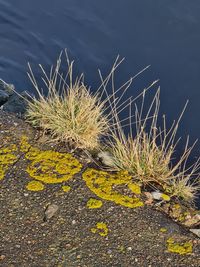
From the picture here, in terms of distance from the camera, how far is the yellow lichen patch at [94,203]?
181 inches

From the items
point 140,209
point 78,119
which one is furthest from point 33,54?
point 140,209

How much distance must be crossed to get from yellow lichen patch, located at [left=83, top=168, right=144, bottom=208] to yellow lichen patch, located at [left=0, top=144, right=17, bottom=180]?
0.71m

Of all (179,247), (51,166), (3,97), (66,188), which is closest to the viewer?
(179,247)

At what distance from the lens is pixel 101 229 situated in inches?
173

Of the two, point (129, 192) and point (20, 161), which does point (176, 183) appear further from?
point (20, 161)

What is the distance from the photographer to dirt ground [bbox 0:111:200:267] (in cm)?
415

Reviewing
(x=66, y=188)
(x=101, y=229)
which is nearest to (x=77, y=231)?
(x=101, y=229)

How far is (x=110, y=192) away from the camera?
15.6 feet

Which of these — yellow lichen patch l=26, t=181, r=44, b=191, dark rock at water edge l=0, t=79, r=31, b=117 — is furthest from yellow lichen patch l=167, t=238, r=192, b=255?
dark rock at water edge l=0, t=79, r=31, b=117

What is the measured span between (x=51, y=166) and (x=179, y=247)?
1.43 meters

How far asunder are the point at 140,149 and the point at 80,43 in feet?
12.6

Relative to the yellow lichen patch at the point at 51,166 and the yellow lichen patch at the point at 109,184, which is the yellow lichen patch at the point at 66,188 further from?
the yellow lichen patch at the point at 109,184

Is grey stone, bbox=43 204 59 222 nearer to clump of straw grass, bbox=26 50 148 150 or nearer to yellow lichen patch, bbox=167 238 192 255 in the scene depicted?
clump of straw grass, bbox=26 50 148 150

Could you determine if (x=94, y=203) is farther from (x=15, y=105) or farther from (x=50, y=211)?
(x=15, y=105)
